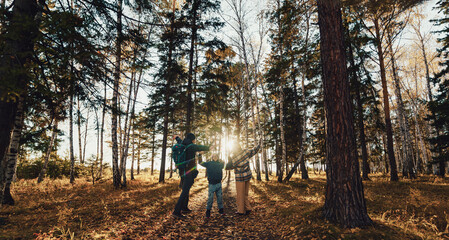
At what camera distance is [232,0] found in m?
12.7

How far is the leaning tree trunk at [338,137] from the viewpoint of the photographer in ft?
12.1

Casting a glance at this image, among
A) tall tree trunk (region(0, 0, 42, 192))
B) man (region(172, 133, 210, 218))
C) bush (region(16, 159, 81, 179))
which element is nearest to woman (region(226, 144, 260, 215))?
man (region(172, 133, 210, 218))

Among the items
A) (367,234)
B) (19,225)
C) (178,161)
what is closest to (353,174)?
(367,234)

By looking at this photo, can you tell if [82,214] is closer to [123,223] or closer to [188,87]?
[123,223]

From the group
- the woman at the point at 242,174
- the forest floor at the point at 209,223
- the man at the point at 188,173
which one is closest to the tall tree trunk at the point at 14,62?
the forest floor at the point at 209,223

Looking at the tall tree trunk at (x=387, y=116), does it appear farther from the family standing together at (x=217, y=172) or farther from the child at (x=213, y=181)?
the child at (x=213, y=181)

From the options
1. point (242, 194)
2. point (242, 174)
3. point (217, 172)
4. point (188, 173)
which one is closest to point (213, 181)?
point (217, 172)

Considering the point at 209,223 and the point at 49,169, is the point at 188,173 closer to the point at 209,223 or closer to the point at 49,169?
the point at 209,223

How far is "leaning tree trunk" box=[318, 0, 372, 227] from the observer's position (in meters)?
3.68

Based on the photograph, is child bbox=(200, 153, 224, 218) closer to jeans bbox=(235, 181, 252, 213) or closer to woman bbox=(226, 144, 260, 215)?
woman bbox=(226, 144, 260, 215)

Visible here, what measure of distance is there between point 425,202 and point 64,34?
10169 mm

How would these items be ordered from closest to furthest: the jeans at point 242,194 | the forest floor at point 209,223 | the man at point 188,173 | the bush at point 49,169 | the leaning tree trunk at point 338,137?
the forest floor at point 209,223, the leaning tree trunk at point 338,137, the man at point 188,173, the jeans at point 242,194, the bush at point 49,169

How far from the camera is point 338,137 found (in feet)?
12.6

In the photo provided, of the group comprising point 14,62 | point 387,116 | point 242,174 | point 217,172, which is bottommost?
point 242,174
